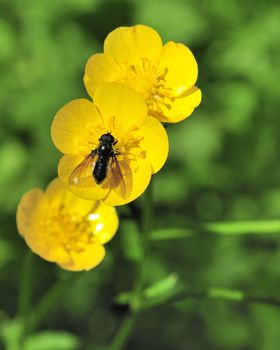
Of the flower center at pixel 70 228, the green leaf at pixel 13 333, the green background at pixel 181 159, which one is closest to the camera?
the flower center at pixel 70 228

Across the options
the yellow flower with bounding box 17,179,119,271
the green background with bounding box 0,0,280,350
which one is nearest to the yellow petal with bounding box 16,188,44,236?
the yellow flower with bounding box 17,179,119,271

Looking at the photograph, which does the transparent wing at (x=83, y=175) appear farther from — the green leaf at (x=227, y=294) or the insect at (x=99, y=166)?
the green leaf at (x=227, y=294)

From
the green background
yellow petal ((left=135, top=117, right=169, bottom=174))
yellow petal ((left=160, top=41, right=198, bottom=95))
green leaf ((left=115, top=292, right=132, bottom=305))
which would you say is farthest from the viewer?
the green background

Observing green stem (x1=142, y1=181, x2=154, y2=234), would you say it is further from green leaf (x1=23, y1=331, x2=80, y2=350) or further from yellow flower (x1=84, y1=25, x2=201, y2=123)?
green leaf (x1=23, y1=331, x2=80, y2=350)

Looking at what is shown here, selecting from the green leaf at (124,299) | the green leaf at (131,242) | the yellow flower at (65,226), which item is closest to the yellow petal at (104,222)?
the yellow flower at (65,226)

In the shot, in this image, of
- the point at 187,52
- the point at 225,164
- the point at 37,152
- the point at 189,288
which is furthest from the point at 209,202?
the point at 187,52

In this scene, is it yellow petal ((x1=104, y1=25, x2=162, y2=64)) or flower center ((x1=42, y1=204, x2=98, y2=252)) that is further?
flower center ((x1=42, y1=204, x2=98, y2=252))
